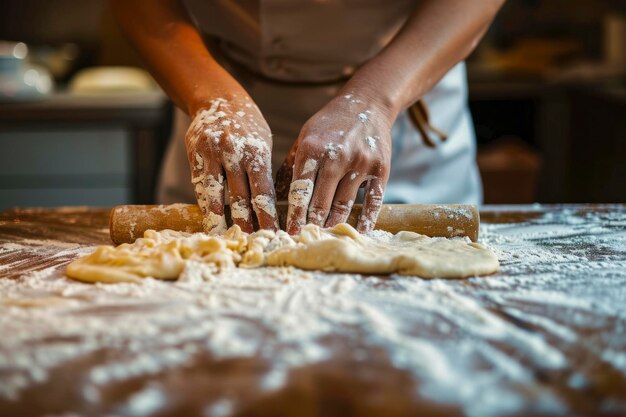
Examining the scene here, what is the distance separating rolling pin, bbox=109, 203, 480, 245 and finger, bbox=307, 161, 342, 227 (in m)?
0.09

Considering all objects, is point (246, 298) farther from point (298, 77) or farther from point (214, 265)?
point (298, 77)

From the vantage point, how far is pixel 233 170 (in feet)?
3.98

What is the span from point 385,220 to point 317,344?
586mm

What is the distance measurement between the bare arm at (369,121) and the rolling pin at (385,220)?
0.06m

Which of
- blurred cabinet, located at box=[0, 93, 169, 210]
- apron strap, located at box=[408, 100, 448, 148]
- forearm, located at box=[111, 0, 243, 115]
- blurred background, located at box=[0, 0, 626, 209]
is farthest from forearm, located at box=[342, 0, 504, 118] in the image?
blurred cabinet, located at box=[0, 93, 169, 210]

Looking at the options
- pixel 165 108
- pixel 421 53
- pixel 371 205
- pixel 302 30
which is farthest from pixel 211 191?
pixel 165 108

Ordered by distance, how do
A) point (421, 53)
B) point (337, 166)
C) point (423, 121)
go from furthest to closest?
point (423, 121), point (421, 53), point (337, 166)

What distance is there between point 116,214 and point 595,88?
3089 mm

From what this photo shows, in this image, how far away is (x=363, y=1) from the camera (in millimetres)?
1673

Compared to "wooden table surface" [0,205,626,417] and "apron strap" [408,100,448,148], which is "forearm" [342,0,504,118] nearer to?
"apron strap" [408,100,448,148]

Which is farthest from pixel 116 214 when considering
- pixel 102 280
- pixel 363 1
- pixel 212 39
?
pixel 363 1

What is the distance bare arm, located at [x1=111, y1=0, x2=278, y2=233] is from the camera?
1214 millimetres

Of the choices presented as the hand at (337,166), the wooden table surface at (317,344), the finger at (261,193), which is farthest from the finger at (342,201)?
the wooden table surface at (317,344)

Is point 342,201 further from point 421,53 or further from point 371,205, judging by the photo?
point 421,53
